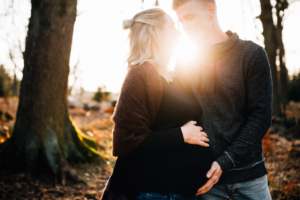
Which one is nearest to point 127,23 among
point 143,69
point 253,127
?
point 143,69

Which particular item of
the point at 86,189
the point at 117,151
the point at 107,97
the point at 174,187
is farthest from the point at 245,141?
the point at 107,97

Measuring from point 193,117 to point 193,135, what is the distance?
24cm

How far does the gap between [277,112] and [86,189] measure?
9.38 metres

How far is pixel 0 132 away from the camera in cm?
552

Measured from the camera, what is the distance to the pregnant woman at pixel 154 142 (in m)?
1.43

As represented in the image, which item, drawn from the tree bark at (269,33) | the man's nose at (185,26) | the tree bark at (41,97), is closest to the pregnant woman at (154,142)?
the man's nose at (185,26)

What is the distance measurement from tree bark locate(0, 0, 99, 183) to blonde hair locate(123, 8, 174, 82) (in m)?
2.45

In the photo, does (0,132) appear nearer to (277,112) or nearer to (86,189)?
(86,189)

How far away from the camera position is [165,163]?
1455 mm

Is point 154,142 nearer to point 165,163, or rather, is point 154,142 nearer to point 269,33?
point 165,163

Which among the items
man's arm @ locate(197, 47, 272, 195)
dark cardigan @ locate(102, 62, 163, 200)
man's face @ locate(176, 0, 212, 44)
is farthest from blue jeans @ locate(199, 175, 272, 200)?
man's face @ locate(176, 0, 212, 44)

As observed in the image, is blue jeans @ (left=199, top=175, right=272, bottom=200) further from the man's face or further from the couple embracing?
the man's face

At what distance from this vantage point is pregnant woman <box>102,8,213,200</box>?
1430mm

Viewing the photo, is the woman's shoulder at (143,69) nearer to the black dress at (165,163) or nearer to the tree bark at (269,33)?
the black dress at (165,163)
